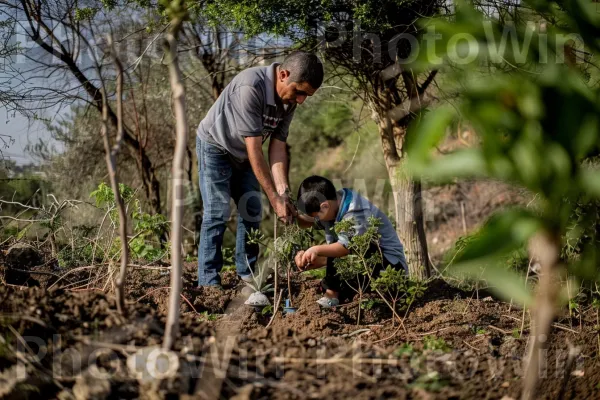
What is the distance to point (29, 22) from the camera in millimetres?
5523

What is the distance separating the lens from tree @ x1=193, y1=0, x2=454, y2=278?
4.34 metres

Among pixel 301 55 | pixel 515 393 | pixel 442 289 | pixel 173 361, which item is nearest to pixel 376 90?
pixel 301 55

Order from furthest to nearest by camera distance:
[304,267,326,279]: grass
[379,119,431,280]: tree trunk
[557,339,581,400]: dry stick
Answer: [379,119,431,280]: tree trunk → [304,267,326,279]: grass → [557,339,581,400]: dry stick

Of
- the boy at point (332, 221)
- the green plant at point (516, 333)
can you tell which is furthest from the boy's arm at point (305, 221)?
the green plant at point (516, 333)

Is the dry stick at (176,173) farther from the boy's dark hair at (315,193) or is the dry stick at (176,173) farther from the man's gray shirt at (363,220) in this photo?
the boy's dark hair at (315,193)

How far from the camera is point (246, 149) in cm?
451

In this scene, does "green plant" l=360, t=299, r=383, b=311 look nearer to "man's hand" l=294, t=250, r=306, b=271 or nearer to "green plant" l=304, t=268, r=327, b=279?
"man's hand" l=294, t=250, r=306, b=271

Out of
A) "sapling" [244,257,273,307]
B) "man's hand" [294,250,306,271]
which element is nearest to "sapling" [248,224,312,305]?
"man's hand" [294,250,306,271]

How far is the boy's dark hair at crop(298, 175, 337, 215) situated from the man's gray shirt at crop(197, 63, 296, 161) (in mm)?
453

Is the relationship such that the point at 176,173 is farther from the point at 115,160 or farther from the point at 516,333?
the point at 516,333

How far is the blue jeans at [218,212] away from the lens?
449 cm

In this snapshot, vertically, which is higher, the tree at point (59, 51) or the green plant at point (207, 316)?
the tree at point (59, 51)

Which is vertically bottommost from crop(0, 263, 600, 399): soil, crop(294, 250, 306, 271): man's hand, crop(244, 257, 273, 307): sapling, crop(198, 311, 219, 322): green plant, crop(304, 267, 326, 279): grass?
crop(304, 267, 326, 279): grass

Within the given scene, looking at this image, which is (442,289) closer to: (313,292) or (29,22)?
(313,292)
